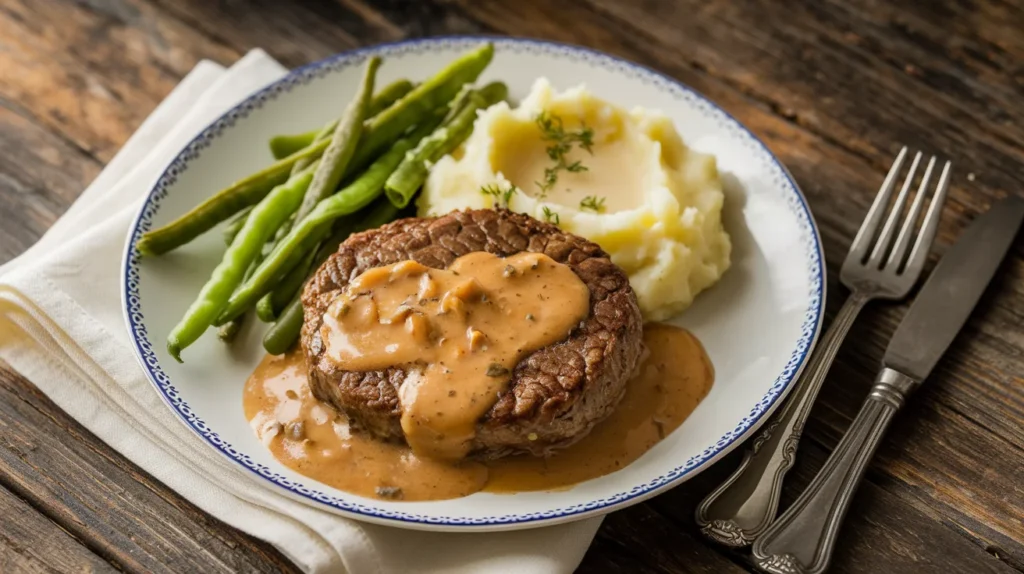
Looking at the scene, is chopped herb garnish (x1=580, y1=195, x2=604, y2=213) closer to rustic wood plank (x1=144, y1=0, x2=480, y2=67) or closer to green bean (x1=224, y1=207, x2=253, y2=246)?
green bean (x1=224, y1=207, x2=253, y2=246)

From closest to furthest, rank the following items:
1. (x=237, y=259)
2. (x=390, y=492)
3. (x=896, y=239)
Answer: (x=390, y=492) → (x=237, y=259) → (x=896, y=239)

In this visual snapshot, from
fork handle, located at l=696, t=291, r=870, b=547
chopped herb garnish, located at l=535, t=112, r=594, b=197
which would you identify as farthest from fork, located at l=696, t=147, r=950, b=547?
chopped herb garnish, located at l=535, t=112, r=594, b=197

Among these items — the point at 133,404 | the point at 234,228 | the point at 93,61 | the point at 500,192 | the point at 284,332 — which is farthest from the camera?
the point at 93,61

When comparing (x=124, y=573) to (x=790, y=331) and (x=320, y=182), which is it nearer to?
(x=320, y=182)

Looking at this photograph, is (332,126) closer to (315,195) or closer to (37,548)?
(315,195)

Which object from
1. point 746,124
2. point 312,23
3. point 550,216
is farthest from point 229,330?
point 746,124

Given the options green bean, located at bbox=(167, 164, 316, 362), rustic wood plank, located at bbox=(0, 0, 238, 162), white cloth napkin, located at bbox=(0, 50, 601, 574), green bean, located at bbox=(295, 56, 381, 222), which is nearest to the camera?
white cloth napkin, located at bbox=(0, 50, 601, 574)
